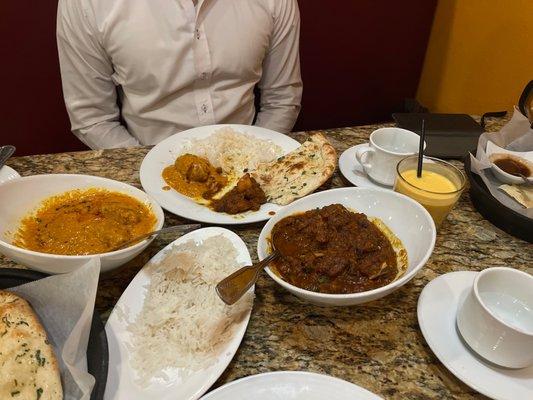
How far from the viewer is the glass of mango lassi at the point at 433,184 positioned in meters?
1.44

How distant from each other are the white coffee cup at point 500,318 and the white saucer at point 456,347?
32 millimetres

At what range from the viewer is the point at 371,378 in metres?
1.04

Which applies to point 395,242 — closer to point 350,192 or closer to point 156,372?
point 350,192

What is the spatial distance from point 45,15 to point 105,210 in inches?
73.0

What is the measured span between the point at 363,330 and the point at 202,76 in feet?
5.13

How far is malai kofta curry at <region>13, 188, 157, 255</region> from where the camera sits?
121cm

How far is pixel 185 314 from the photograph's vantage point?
110cm

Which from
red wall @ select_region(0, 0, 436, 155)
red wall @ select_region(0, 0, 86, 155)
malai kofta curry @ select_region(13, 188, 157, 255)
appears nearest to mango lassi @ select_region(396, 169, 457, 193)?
malai kofta curry @ select_region(13, 188, 157, 255)

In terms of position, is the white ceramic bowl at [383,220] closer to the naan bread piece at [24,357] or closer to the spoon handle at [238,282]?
the spoon handle at [238,282]

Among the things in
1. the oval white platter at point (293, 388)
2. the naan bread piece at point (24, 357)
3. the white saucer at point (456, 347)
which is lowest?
the oval white platter at point (293, 388)

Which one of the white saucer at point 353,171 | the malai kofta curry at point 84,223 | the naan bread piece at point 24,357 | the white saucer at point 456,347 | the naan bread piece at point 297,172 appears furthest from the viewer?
the white saucer at point 353,171

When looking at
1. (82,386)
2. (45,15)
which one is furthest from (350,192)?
(45,15)

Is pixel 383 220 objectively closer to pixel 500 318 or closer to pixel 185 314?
pixel 500 318

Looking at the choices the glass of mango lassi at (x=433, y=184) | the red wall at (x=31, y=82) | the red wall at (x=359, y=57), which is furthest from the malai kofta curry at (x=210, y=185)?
the red wall at (x=359, y=57)
